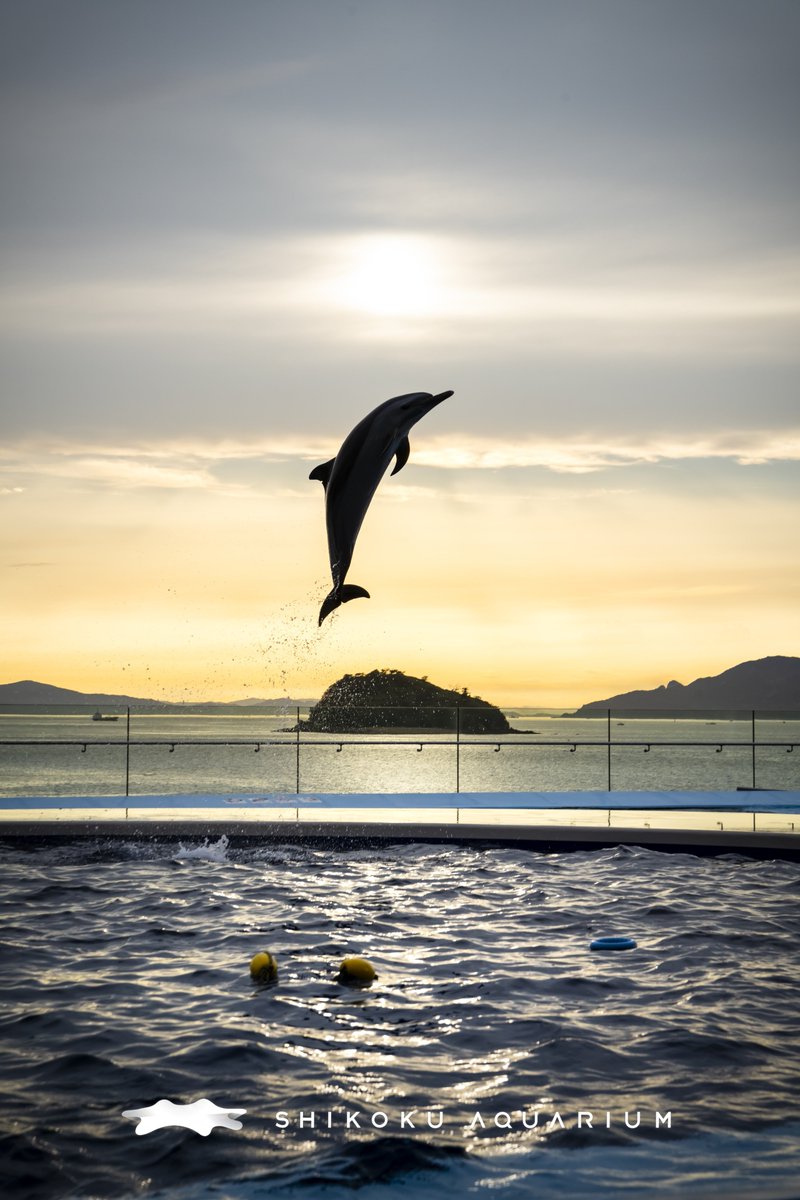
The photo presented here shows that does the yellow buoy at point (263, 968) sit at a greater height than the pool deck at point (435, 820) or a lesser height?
lesser

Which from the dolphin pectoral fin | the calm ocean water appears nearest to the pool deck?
the dolphin pectoral fin

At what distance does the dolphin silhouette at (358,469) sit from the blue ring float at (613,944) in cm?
323

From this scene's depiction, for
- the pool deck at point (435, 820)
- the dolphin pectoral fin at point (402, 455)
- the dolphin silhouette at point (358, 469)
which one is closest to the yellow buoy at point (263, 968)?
the dolphin silhouette at point (358, 469)

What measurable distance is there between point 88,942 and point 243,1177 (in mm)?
3777

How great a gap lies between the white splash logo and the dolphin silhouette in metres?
2.25

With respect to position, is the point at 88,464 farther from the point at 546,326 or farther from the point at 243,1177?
the point at 243,1177

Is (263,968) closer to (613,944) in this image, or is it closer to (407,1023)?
(407,1023)

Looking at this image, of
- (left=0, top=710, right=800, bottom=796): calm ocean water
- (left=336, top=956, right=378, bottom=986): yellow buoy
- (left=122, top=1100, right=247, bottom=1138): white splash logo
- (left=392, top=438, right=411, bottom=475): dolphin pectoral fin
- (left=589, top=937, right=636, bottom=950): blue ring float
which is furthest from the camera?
(left=0, top=710, right=800, bottom=796): calm ocean water

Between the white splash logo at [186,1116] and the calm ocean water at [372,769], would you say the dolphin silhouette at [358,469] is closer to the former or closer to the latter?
the white splash logo at [186,1116]

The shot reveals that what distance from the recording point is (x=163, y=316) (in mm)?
12219

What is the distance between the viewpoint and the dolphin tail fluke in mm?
5655

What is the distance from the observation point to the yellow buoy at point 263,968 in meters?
6.58

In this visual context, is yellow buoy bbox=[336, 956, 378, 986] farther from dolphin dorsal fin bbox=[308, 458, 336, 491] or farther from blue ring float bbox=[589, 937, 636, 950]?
dolphin dorsal fin bbox=[308, 458, 336, 491]

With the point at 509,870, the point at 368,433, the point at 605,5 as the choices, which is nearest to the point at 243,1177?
the point at 368,433
